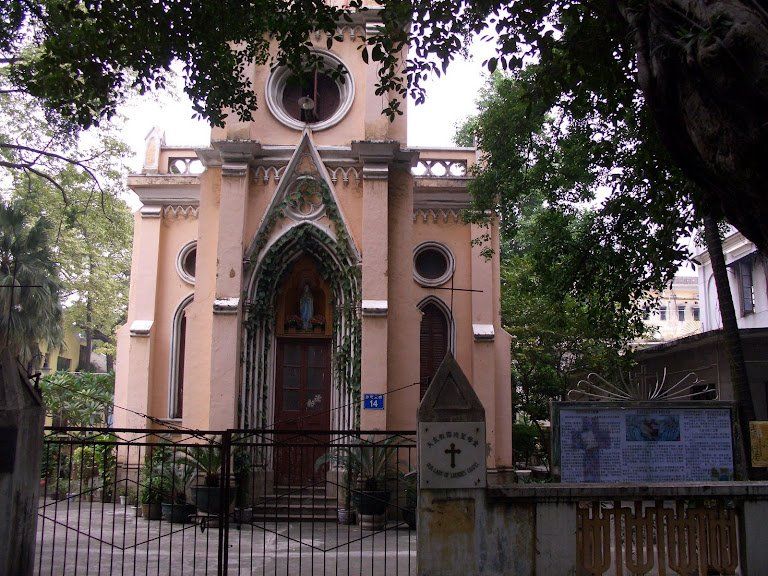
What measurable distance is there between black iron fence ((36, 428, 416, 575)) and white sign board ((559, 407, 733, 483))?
195cm

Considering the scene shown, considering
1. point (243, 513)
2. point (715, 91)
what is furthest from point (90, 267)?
point (715, 91)

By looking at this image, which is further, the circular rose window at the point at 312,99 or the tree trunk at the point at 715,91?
the circular rose window at the point at 312,99

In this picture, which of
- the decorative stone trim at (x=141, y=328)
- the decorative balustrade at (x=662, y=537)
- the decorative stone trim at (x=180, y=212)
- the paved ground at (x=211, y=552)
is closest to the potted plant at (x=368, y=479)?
the paved ground at (x=211, y=552)

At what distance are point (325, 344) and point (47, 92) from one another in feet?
26.9

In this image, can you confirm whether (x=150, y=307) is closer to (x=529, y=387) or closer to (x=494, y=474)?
(x=494, y=474)

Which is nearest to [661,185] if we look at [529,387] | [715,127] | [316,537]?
[715,127]

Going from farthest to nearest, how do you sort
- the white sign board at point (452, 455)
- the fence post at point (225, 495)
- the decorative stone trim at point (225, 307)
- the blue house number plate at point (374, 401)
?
1. the decorative stone trim at point (225, 307)
2. the blue house number plate at point (374, 401)
3. the fence post at point (225, 495)
4. the white sign board at point (452, 455)

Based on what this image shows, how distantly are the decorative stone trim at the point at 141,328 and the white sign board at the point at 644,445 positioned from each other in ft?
41.2

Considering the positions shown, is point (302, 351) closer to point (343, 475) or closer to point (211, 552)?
point (343, 475)

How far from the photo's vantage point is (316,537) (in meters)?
11.8

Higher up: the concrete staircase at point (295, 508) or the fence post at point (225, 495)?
the fence post at point (225, 495)

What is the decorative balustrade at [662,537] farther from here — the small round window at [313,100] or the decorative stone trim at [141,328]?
the decorative stone trim at [141,328]

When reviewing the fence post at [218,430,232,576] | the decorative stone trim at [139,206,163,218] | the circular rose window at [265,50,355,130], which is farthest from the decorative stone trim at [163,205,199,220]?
the fence post at [218,430,232,576]

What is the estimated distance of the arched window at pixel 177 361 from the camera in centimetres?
1823
